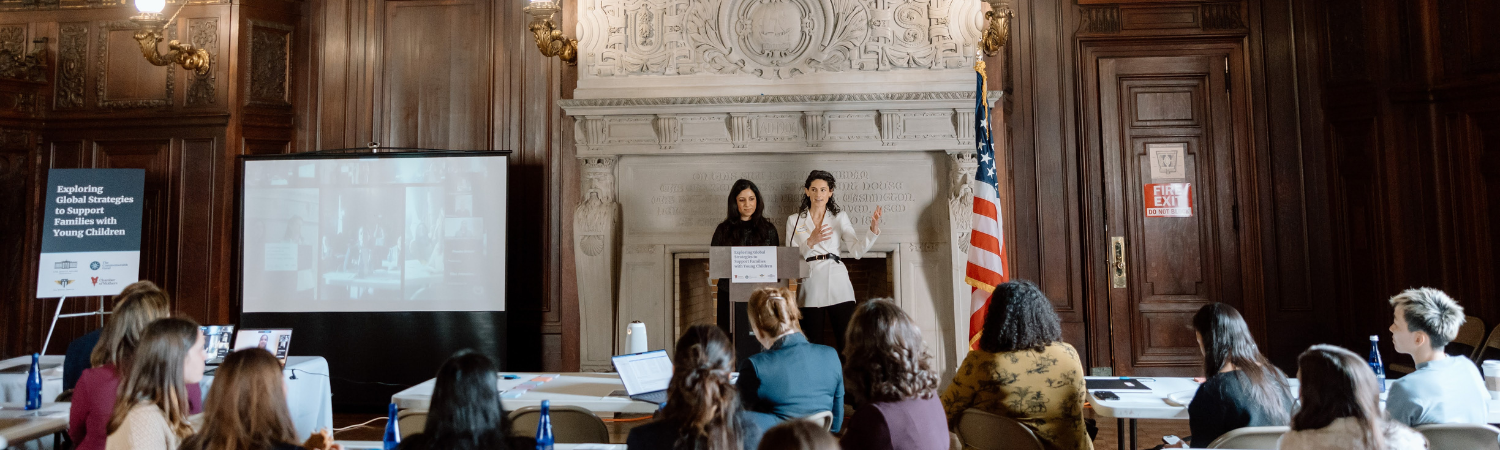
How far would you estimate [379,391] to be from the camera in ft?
19.1

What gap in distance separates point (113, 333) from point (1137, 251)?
6028 mm

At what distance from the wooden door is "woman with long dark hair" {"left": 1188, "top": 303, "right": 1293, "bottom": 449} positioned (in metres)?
3.65

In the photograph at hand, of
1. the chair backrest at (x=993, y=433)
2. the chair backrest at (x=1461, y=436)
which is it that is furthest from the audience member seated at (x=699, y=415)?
the chair backrest at (x=1461, y=436)

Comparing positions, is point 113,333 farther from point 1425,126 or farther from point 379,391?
point 1425,126

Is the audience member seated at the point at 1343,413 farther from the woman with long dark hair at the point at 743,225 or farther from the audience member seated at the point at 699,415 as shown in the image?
the woman with long dark hair at the point at 743,225

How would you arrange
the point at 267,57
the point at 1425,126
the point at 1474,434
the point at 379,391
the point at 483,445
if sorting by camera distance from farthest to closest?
the point at 267,57 < the point at 379,391 < the point at 1425,126 < the point at 1474,434 < the point at 483,445

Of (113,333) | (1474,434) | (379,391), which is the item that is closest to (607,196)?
(379,391)

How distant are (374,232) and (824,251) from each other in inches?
127

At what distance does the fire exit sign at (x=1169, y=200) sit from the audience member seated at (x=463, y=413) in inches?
221

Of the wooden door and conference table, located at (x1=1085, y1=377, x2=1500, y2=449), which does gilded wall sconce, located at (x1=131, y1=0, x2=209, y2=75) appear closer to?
conference table, located at (x1=1085, y1=377, x2=1500, y2=449)

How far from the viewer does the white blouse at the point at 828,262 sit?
521 cm

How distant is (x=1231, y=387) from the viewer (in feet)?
8.00

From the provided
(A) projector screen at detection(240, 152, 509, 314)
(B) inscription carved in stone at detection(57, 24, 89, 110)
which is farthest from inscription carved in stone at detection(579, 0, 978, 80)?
(B) inscription carved in stone at detection(57, 24, 89, 110)

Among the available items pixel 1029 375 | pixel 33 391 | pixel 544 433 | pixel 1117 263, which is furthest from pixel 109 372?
pixel 1117 263
